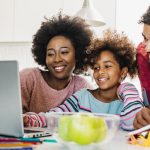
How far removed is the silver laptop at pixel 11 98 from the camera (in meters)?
0.58

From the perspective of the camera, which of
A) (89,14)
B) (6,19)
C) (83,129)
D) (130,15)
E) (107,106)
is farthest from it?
(6,19)

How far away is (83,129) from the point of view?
0.48 meters

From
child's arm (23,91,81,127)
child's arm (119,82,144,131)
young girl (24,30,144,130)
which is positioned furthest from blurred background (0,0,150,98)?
child's arm (119,82,144,131)

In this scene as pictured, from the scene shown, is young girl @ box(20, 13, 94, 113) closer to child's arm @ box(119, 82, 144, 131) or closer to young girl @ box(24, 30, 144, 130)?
young girl @ box(24, 30, 144, 130)

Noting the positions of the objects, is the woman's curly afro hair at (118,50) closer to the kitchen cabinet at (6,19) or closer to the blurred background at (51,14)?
the blurred background at (51,14)

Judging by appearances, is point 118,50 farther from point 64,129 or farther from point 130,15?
point 130,15

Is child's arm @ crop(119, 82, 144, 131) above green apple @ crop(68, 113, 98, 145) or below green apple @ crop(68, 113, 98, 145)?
below

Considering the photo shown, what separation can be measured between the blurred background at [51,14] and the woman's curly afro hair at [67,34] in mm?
1533

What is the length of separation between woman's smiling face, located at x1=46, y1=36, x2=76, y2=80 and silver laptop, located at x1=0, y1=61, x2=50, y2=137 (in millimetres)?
803

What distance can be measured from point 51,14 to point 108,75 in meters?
2.27

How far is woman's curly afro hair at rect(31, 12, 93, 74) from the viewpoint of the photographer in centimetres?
152

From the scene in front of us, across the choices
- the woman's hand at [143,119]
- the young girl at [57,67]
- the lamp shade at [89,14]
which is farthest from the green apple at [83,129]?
the lamp shade at [89,14]

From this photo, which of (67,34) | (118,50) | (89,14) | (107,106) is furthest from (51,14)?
(107,106)

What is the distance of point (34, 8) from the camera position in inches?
128
